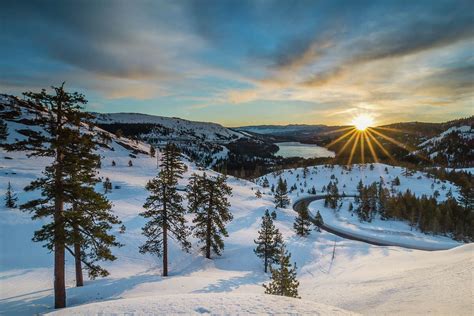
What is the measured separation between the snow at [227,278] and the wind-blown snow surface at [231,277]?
2.4 inches

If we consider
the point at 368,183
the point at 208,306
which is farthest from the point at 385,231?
the point at 368,183

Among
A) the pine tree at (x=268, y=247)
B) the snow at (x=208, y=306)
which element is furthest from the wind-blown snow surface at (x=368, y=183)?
the snow at (x=208, y=306)

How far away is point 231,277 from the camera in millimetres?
24391

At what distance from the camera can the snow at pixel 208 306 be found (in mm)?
10047

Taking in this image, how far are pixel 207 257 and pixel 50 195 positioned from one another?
2111 centimetres

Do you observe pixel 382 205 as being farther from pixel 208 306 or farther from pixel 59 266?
pixel 59 266

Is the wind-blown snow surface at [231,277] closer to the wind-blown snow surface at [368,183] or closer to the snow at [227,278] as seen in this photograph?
the snow at [227,278]

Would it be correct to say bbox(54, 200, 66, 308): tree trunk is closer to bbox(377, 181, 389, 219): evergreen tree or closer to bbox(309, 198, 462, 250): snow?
bbox(309, 198, 462, 250): snow

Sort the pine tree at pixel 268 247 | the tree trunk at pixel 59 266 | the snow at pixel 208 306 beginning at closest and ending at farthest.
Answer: the snow at pixel 208 306
the tree trunk at pixel 59 266
the pine tree at pixel 268 247

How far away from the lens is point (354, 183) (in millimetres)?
132375

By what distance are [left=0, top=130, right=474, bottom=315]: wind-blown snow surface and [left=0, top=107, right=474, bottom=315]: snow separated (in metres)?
0.06

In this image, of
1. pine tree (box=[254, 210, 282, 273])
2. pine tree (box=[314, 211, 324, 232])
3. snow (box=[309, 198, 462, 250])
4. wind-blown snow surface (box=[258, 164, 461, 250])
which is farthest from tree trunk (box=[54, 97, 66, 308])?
wind-blown snow surface (box=[258, 164, 461, 250])

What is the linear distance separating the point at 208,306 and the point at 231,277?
1492 cm

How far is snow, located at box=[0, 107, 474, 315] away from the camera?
11266mm
